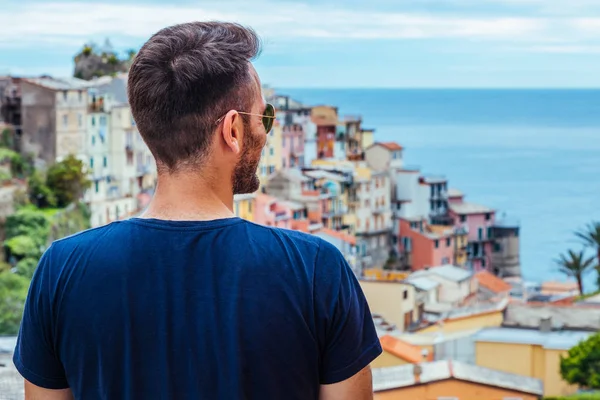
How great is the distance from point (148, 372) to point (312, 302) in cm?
21

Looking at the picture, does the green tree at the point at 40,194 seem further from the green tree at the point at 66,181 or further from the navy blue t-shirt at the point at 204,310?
the navy blue t-shirt at the point at 204,310

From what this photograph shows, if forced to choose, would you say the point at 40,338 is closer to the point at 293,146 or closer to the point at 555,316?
the point at 555,316

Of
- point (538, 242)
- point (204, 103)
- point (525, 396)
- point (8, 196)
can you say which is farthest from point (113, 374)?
point (538, 242)

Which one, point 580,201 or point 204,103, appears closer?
point 204,103

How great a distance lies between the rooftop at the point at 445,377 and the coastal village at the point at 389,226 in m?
0.03

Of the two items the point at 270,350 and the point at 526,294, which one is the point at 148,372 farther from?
the point at 526,294

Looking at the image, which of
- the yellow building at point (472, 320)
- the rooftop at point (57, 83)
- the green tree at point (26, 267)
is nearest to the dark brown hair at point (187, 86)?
the yellow building at point (472, 320)

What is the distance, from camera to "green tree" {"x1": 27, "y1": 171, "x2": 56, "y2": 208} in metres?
29.7

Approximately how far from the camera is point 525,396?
1406cm

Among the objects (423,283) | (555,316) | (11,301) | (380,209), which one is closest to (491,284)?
(423,283)

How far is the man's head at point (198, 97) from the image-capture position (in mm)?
1409

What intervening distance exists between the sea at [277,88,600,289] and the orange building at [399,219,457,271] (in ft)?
19.1

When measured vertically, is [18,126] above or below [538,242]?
above

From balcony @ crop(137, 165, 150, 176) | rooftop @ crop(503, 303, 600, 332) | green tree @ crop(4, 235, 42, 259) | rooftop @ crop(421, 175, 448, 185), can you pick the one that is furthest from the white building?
rooftop @ crop(503, 303, 600, 332)
